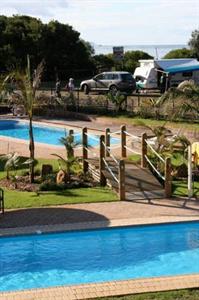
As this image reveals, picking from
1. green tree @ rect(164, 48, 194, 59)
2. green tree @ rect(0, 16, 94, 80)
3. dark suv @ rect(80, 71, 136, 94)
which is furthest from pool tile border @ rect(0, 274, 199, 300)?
green tree @ rect(164, 48, 194, 59)

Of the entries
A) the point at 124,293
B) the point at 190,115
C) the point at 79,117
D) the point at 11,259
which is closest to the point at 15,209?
the point at 11,259

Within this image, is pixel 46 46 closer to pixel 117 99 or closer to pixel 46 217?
pixel 117 99

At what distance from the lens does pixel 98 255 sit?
462 inches

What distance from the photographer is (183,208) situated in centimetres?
1402

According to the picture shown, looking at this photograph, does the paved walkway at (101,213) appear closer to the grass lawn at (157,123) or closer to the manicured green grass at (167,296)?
the manicured green grass at (167,296)

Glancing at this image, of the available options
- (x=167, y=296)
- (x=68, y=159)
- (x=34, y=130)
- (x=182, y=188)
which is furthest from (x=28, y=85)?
(x=34, y=130)

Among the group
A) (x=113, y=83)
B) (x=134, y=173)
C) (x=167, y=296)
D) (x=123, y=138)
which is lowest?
(x=167, y=296)

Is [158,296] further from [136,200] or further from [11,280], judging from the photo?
[136,200]

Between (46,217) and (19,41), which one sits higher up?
(19,41)

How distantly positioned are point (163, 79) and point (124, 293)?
3326cm

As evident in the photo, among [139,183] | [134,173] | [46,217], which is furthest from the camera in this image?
[134,173]

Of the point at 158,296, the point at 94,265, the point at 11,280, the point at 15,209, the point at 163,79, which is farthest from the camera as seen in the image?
the point at 163,79

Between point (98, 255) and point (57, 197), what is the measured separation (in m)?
3.58

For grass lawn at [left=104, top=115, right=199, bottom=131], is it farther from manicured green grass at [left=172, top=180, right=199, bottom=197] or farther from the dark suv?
manicured green grass at [left=172, top=180, right=199, bottom=197]
